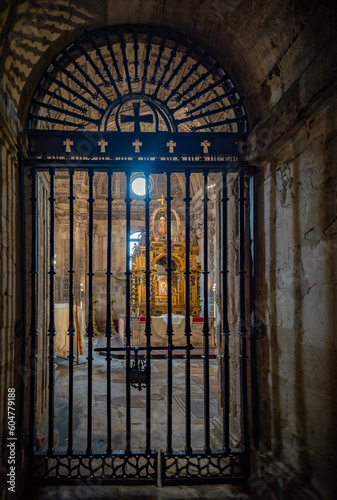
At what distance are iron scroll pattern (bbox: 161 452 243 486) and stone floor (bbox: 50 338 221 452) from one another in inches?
23.4

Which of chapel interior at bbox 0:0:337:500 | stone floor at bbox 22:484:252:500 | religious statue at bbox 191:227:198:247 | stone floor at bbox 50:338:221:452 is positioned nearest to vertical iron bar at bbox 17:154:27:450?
chapel interior at bbox 0:0:337:500

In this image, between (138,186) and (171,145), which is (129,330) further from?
(138,186)

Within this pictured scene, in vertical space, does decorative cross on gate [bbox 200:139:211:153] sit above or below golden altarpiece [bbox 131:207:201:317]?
above

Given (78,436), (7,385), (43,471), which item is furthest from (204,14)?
(78,436)

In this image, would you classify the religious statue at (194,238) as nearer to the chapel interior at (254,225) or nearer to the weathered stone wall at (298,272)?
the chapel interior at (254,225)

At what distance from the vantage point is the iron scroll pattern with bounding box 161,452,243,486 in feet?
10.3

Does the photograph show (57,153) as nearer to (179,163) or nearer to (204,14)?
(179,163)

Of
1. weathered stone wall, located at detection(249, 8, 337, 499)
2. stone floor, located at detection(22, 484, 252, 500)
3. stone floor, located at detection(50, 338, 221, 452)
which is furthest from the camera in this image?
stone floor, located at detection(50, 338, 221, 452)

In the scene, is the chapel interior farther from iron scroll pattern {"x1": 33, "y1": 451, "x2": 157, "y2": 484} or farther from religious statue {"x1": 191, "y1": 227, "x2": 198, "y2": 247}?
religious statue {"x1": 191, "y1": 227, "x2": 198, "y2": 247}

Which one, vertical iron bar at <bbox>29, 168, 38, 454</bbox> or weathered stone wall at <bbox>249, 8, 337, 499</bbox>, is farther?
vertical iron bar at <bbox>29, 168, 38, 454</bbox>

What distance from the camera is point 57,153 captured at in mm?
3479

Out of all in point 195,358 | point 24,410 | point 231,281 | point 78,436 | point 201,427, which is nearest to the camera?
point 24,410

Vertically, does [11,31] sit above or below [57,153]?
above

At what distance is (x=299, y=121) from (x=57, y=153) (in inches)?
92.6
